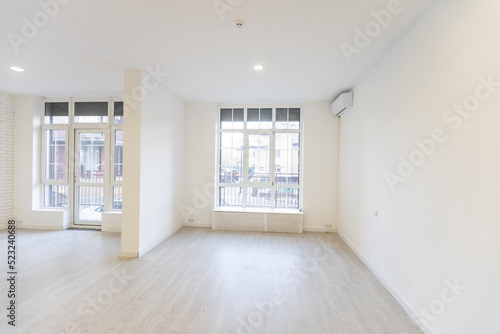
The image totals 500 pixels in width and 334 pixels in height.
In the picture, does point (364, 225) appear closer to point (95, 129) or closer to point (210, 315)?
point (210, 315)

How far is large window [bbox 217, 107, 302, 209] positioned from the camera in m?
5.68

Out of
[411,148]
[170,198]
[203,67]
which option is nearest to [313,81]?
[203,67]

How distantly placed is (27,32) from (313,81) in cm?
373

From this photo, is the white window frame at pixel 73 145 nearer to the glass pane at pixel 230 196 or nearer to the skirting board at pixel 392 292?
the glass pane at pixel 230 196

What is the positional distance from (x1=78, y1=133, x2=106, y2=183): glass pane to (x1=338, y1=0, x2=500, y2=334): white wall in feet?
17.5

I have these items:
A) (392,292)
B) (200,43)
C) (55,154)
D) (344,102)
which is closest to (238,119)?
(344,102)

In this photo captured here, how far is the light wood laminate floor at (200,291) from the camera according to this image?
7.27 ft

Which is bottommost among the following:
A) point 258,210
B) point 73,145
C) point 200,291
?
point 200,291

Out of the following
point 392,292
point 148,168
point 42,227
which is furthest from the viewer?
point 42,227

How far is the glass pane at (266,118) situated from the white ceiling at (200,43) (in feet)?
3.82

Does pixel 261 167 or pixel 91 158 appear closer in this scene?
pixel 91 158

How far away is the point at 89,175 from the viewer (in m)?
5.39

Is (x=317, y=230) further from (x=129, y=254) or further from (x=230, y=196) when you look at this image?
(x=129, y=254)

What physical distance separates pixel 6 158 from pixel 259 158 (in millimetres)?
5374
